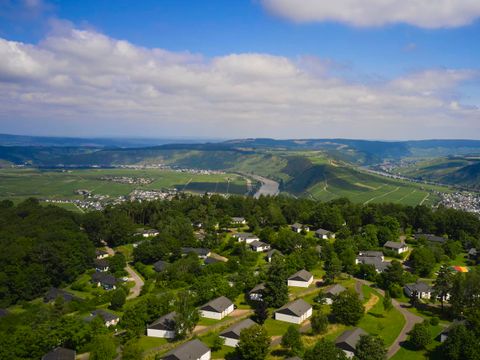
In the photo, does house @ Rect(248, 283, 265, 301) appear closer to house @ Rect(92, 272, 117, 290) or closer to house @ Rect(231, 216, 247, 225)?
house @ Rect(92, 272, 117, 290)

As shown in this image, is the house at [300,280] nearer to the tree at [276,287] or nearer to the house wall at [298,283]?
the house wall at [298,283]

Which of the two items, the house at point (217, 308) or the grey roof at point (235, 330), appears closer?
the grey roof at point (235, 330)

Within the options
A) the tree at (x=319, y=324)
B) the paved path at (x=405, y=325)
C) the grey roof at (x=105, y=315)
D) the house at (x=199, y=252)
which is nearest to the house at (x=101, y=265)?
the house at (x=199, y=252)

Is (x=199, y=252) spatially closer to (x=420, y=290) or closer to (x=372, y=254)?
(x=372, y=254)

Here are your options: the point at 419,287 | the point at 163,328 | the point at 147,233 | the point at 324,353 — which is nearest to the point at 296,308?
the point at 324,353

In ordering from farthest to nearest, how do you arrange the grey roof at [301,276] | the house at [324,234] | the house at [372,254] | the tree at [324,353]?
the house at [324,234] < the house at [372,254] < the grey roof at [301,276] < the tree at [324,353]

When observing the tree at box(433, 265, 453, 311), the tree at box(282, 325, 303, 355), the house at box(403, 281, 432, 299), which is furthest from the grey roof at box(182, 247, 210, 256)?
the tree at box(433, 265, 453, 311)
